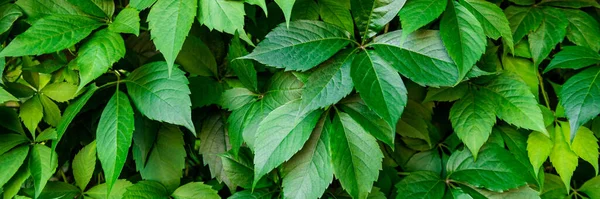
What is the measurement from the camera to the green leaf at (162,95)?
2.98ft

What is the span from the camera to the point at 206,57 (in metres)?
1.04

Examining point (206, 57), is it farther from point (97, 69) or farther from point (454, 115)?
point (454, 115)

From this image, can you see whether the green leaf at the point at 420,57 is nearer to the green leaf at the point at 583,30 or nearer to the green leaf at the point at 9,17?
the green leaf at the point at 583,30

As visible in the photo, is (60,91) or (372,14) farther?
(60,91)

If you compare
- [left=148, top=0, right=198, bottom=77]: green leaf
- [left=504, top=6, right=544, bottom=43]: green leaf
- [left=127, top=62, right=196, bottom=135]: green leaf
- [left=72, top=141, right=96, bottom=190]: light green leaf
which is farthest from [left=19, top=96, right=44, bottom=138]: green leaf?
[left=504, top=6, right=544, bottom=43]: green leaf

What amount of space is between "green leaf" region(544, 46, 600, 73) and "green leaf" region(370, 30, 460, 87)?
263mm

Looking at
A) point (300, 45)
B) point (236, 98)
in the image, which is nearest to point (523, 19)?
point (300, 45)

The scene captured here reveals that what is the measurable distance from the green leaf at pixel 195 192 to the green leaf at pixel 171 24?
312 mm

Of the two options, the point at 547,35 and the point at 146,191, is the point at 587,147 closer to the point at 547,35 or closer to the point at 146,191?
the point at 547,35

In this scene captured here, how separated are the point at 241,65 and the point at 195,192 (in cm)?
30

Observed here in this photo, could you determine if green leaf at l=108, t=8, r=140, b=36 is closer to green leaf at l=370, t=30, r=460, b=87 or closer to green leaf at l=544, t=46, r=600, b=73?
green leaf at l=370, t=30, r=460, b=87

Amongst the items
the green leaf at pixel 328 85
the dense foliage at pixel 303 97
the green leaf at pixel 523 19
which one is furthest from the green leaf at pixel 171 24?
the green leaf at pixel 523 19

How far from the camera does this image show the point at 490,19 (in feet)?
3.17

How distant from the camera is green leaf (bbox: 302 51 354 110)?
0.87 metres
